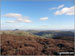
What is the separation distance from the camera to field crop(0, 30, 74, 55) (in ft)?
5.79

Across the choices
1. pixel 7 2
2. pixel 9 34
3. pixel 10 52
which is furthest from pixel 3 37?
pixel 7 2

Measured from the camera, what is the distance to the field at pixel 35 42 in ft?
5.79

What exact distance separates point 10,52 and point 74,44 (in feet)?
3.76

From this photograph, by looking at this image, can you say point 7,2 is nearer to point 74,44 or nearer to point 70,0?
point 70,0

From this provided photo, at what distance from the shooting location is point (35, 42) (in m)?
1.83

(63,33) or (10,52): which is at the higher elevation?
(63,33)

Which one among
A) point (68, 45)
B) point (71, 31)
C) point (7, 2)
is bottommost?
point (68, 45)

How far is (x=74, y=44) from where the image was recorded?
184cm

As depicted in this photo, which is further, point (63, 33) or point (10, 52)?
point (63, 33)

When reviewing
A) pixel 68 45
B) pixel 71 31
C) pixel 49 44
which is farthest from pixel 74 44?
pixel 49 44

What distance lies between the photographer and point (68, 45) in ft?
6.02

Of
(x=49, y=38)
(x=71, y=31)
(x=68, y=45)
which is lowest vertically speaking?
(x=68, y=45)

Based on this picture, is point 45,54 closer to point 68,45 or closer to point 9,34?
point 68,45

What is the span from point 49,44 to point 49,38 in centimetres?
11
